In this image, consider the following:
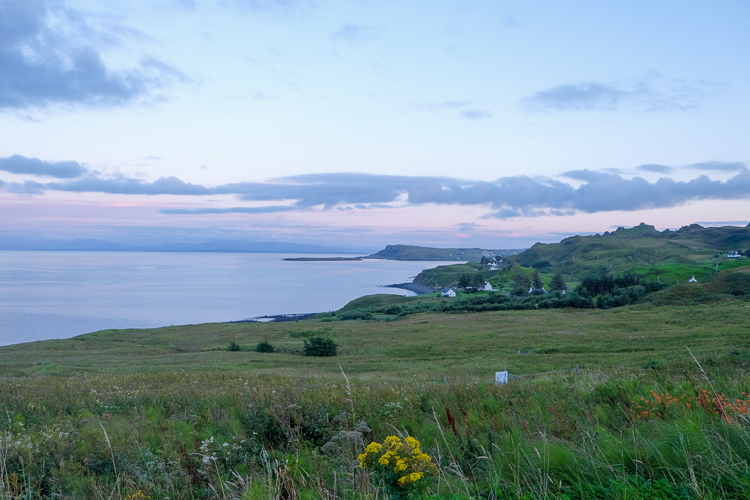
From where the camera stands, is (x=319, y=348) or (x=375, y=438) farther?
(x=319, y=348)

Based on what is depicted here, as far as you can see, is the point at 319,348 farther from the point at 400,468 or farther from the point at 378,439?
the point at 400,468

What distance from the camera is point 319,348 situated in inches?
1566

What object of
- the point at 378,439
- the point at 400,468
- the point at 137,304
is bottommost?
the point at 137,304

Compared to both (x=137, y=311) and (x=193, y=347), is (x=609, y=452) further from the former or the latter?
(x=137, y=311)

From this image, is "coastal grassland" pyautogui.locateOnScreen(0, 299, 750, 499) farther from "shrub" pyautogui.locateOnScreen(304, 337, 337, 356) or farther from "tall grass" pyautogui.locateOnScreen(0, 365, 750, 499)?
"shrub" pyautogui.locateOnScreen(304, 337, 337, 356)

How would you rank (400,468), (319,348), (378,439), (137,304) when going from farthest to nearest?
(137,304), (319,348), (378,439), (400,468)

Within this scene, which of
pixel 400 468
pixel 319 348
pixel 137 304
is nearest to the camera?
pixel 400 468

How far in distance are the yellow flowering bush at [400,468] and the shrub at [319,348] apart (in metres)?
36.8

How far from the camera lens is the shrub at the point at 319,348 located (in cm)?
3956

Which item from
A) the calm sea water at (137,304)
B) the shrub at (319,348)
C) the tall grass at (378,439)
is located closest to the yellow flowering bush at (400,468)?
the tall grass at (378,439)

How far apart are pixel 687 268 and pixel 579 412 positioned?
409 ft

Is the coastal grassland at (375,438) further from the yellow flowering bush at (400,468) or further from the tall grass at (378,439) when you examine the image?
the yellow flowering bush at (400,468)

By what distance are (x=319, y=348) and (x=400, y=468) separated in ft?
123

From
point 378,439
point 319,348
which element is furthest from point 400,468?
point 319,348
